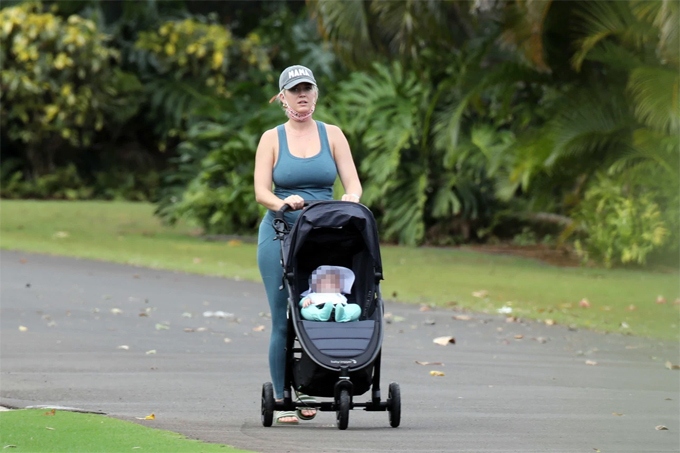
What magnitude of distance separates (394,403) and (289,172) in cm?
142

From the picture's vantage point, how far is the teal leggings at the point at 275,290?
6.83 metres

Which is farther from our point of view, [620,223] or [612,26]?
[620,223]

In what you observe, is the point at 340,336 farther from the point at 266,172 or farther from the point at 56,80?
the point at 56,80

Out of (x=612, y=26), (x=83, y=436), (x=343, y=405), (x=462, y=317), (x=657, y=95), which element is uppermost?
(x=612, y=26)

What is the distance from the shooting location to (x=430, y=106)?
20047mm

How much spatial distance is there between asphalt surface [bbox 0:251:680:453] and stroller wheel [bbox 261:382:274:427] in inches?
2.6

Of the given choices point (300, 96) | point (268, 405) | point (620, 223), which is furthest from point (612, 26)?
point (268, 405)

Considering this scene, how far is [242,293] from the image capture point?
1423 centimetres

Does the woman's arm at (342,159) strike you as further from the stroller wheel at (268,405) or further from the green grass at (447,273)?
the green grass at (447,273)

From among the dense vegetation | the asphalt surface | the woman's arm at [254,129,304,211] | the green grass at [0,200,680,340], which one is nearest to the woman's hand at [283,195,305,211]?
the woman's arm at [254,129,304,211]

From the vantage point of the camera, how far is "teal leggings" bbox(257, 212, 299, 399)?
683cm

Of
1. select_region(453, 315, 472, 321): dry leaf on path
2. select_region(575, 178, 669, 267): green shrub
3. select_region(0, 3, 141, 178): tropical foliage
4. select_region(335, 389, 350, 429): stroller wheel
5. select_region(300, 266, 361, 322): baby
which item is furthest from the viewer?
select_region(0, 3, 141, 178): tropical foliage

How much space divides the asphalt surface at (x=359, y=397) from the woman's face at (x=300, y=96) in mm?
1809

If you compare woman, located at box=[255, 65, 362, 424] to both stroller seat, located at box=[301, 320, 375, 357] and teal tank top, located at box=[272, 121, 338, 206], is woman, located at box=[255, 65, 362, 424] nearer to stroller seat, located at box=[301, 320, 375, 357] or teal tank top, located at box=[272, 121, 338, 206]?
teal tank top, located at box=[272, 121, 338, 206]
